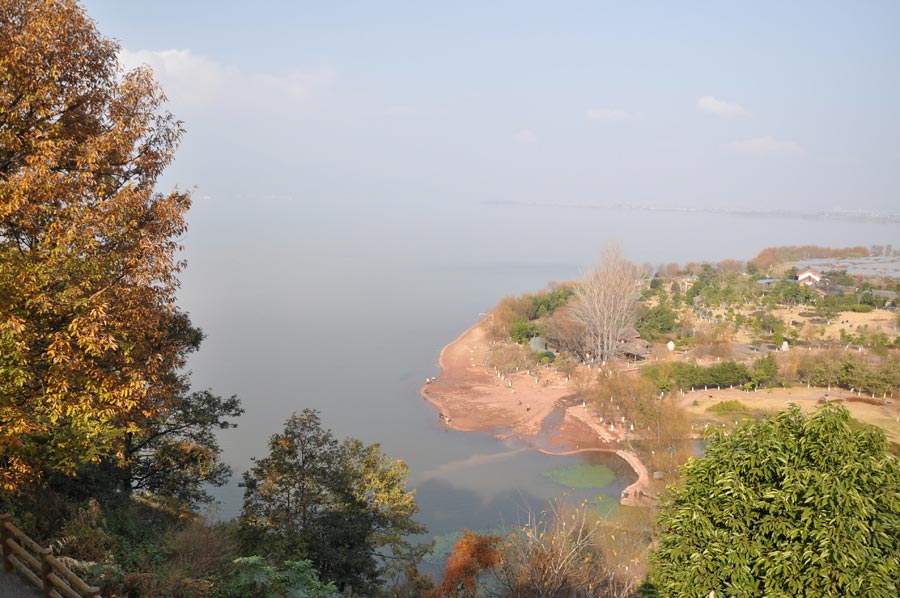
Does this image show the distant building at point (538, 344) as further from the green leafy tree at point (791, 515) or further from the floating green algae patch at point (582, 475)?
the green leafy tree at point (791, 515)

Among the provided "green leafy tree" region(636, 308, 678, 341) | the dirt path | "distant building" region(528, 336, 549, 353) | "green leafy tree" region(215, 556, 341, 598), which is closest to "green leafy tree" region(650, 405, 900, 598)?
"green leafy tree" region(215, 556, 341, 598)

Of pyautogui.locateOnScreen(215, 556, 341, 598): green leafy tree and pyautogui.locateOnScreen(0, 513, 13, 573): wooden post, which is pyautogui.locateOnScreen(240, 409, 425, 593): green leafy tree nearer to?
pyautogui.locateOnScreen(215, 556, 341, 598): green leafy tree

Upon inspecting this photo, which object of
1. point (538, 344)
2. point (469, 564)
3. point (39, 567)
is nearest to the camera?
point (39, 567)

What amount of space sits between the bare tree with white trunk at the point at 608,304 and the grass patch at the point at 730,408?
7463 mm

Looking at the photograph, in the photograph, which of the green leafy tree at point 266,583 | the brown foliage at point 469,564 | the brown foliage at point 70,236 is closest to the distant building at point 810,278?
the brown foliage at point 469,564

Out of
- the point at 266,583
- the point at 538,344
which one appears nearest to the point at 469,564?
the point at 266,583

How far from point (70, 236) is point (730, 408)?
22922 mm

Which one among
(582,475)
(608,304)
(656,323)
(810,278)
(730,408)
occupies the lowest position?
(582,475)

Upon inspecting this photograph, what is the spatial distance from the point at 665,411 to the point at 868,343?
18.6 m

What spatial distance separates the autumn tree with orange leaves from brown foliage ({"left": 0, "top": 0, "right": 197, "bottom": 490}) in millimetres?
10

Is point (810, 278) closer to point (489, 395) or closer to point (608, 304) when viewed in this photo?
point (608, 304)

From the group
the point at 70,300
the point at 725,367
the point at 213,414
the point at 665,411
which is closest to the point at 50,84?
the point at 70,300

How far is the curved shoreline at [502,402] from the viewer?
1909 centimetres

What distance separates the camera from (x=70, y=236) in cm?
416
